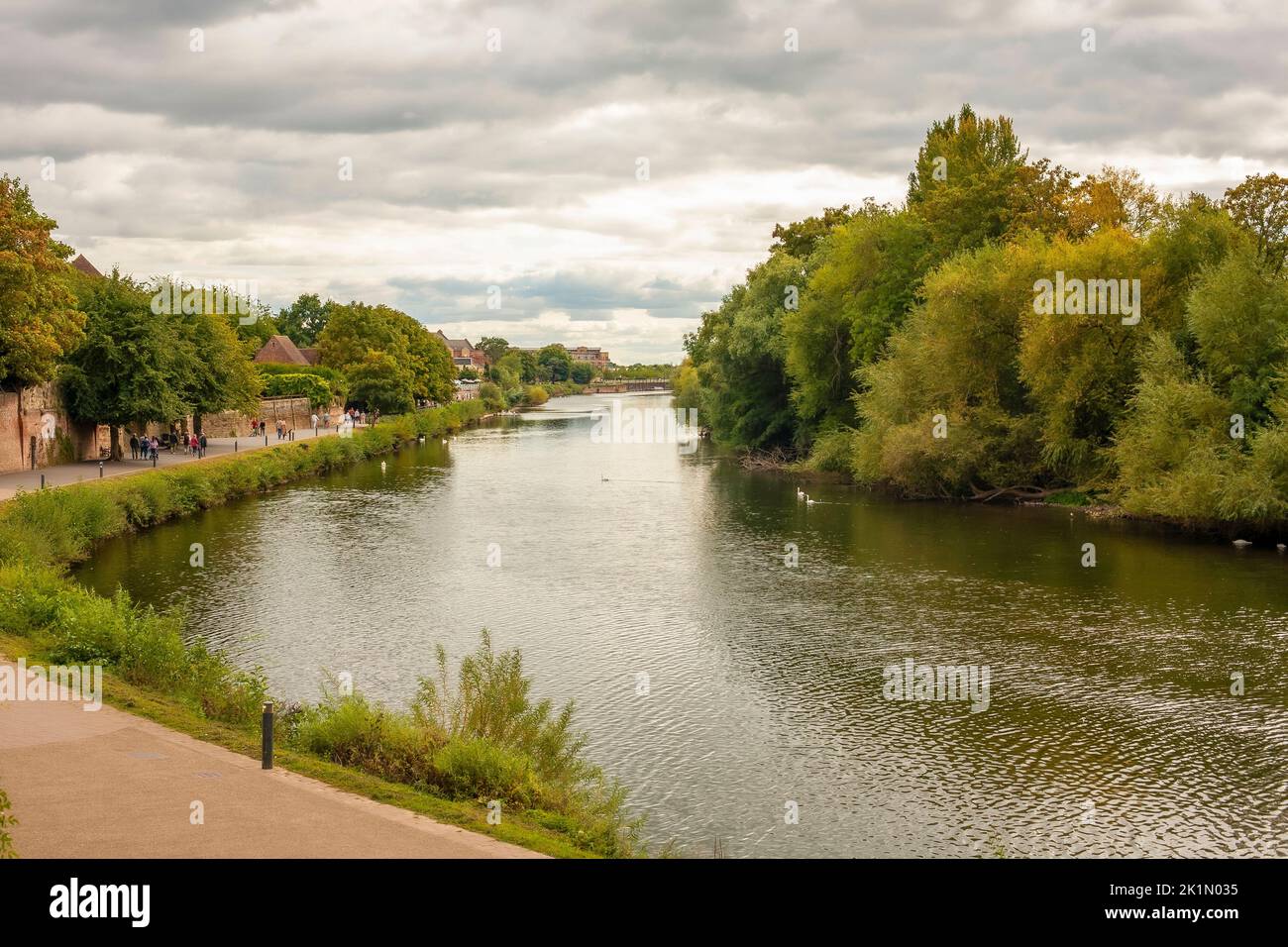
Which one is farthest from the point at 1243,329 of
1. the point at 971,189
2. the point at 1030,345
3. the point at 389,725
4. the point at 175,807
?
the point at 175,807

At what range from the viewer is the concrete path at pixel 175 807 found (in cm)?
1006

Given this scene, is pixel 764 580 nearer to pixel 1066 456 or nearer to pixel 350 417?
pixel 1066 456

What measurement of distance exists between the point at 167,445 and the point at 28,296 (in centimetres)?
2013

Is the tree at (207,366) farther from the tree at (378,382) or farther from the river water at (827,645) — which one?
the tree at (378,382)

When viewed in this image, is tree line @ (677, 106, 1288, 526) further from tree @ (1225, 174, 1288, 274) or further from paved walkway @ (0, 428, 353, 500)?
paved walkway @ (0, 428, 353, 500)

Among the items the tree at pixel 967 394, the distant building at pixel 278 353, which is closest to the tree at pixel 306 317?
the distant building at pixel 278 353

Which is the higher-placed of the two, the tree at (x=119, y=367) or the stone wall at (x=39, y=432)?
the tree at (x=119, y=367)

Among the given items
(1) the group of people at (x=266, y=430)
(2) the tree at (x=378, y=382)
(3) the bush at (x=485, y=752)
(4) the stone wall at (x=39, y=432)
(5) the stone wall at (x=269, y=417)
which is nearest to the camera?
(3) the bush at (x=485, y=752)

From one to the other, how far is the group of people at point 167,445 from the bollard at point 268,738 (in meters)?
40.0

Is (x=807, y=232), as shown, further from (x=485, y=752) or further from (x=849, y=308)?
(x=485, y=752)

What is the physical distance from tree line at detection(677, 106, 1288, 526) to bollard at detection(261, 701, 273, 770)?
29989 mm

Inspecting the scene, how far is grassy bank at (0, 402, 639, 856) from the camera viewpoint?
1258cm

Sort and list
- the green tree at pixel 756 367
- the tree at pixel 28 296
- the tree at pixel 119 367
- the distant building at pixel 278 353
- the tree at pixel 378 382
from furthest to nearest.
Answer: the distant building at pixel 278 353 → the tree at pixel 378 382 → the green tree at pixel 756 367 → the tree at pixel 119 367 → the tree at pixel 28 296
